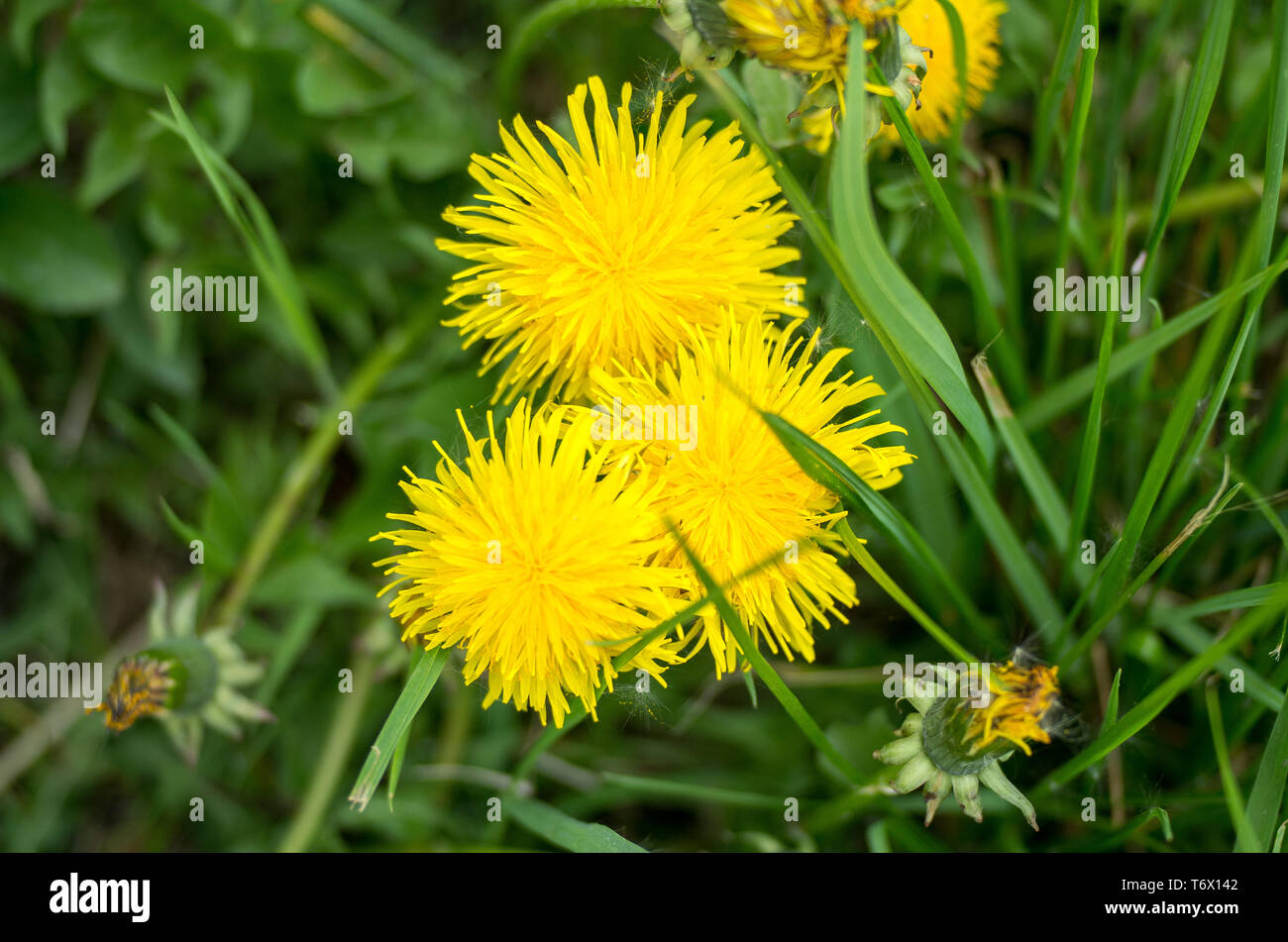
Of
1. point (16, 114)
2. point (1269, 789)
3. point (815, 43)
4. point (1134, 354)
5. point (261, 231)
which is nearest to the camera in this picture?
point (815, 43)

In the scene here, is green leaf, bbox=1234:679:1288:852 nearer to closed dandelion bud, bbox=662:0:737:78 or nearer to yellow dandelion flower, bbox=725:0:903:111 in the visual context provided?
yellow dandelion flower, bbox=725:0:903:111

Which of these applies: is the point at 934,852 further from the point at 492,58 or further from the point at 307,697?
the point at 492,58

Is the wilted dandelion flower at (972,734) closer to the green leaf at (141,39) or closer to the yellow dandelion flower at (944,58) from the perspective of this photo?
the yellow dandelion flower at (944,58)

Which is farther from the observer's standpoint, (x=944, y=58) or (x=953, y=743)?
(x=944, y=58)

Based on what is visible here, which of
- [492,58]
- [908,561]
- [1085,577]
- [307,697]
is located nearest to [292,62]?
[492,58]

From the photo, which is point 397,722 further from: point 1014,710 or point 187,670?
point 1014,710

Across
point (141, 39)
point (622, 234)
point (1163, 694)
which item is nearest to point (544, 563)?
point (622, 234)

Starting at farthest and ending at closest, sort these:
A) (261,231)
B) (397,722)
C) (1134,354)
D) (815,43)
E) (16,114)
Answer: (16,114) → (261,231) → (1134,354) → (397,722) → (815,43)
